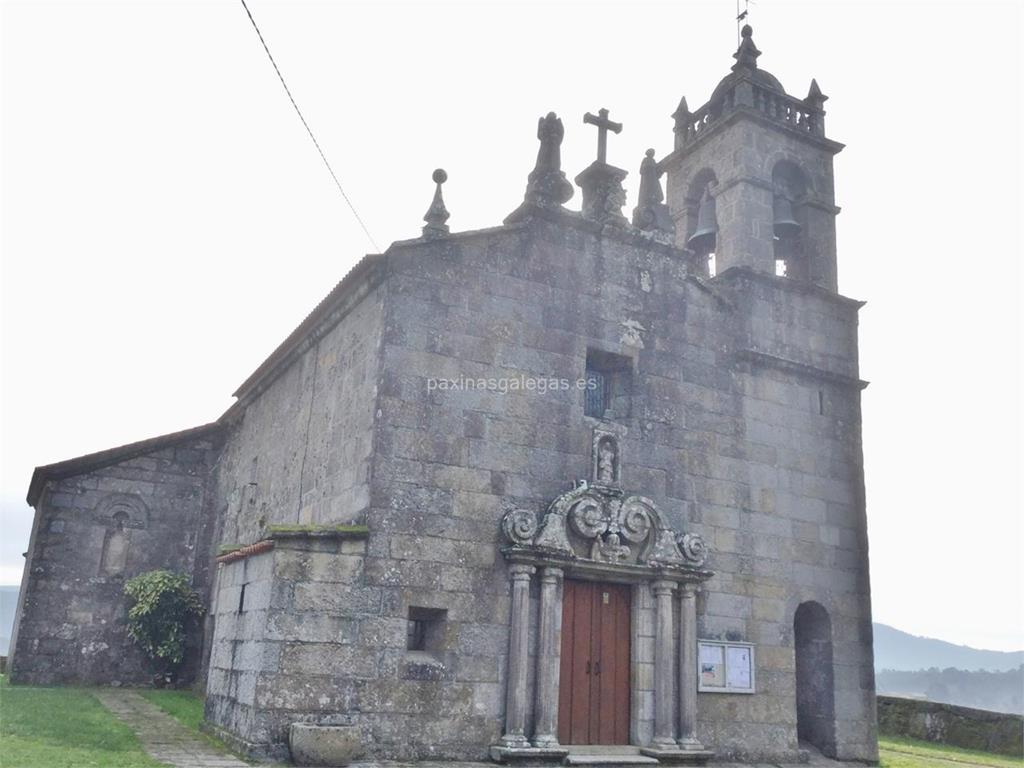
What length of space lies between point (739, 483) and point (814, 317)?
3.46 meters

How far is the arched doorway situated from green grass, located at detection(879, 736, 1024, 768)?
0.99m

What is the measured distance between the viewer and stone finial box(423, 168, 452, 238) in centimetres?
1248

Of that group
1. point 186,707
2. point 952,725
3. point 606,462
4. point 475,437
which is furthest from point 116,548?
point 952,725

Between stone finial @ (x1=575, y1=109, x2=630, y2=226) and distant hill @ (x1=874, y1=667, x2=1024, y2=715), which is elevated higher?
stone finial @ (x1=575, y1=109, x2=630, y2=226)

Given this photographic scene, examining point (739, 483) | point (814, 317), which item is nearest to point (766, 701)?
point (739, 483)

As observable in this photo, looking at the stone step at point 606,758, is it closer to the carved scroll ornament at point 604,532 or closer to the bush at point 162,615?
the carved scroll ornament at point 604,532

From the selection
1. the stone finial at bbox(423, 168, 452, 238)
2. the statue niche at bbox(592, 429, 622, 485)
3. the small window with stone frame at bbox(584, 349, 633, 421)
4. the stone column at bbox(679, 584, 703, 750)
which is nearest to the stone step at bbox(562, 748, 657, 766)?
the stone column at bbox(679, 584, 703, 750)

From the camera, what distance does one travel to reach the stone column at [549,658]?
36.9 feet

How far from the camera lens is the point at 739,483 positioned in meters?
13.8

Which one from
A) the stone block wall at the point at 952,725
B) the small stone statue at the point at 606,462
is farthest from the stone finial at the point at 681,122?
the stone block wall at the point at 952,725

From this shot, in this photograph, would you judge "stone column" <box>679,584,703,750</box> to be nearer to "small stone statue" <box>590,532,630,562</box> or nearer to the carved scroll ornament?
the carved scroll ornament

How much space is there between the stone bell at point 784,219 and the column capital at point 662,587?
665 centimetres

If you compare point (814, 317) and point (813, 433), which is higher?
point (814, 317)

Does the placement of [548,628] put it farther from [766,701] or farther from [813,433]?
[813,433]
